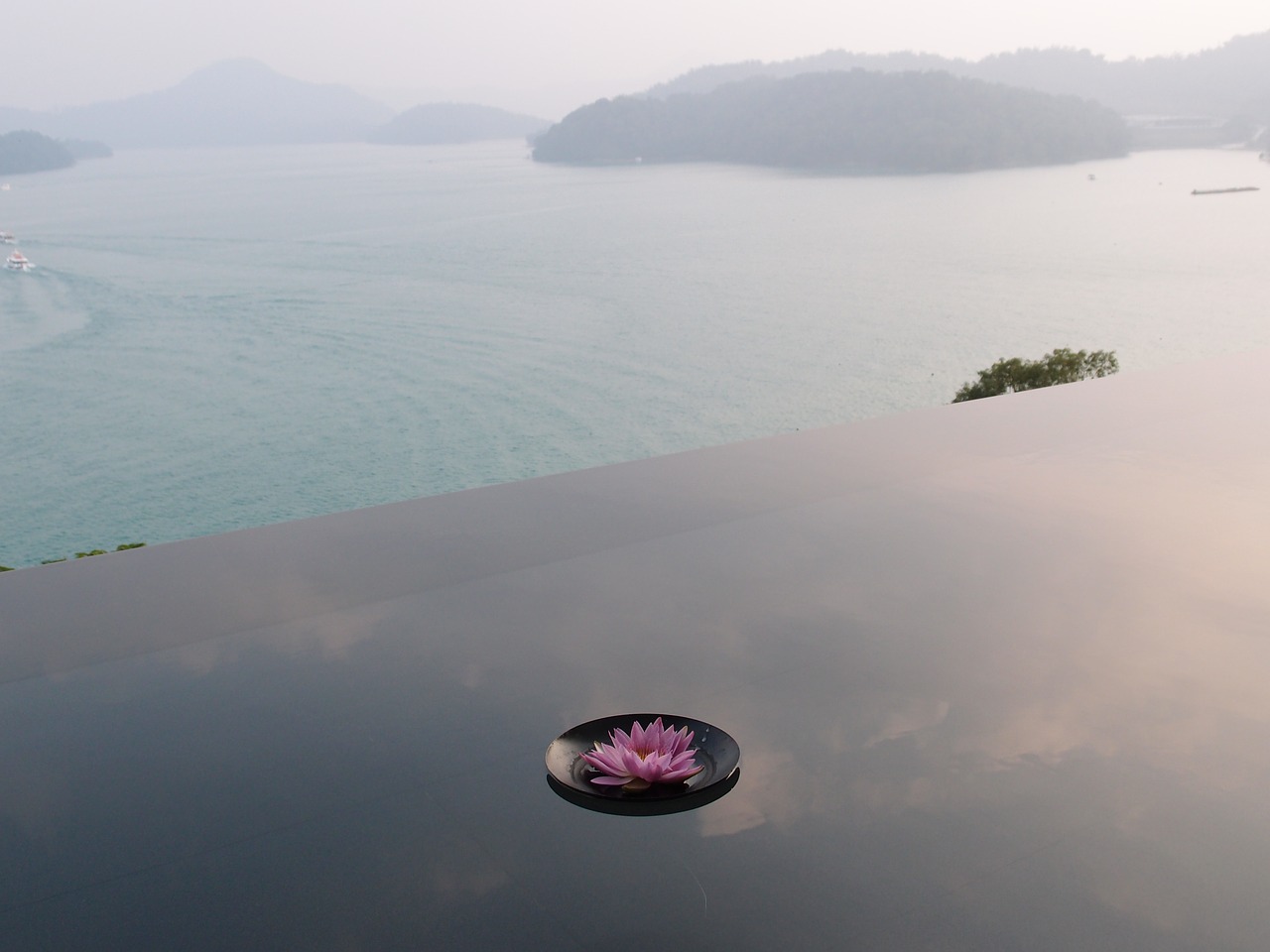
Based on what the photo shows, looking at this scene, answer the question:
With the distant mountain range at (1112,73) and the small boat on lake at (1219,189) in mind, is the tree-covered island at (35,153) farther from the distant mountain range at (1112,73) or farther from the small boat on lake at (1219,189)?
the small boat on lake at (1219,189)

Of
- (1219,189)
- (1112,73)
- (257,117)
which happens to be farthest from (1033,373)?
(257,117)

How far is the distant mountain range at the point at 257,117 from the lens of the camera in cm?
5553

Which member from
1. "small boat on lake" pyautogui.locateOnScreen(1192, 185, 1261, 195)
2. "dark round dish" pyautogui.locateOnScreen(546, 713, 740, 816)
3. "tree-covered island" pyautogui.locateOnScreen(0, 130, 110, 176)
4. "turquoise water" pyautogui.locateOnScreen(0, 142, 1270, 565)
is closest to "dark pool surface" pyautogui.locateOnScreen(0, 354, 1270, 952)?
"dark round dish" pyautogui.locateOnScreen(546, 713, 740, 816)

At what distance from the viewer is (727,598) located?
1779mm

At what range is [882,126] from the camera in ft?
159

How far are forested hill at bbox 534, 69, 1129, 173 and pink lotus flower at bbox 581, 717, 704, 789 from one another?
1967 inches

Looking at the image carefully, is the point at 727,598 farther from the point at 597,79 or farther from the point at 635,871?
the point at 597,79

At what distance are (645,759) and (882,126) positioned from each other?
50733mm

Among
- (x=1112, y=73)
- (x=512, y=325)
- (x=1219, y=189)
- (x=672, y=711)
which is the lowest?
(x=512, y=325)

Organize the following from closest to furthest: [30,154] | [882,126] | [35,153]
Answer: [882,126] → [30,154] → [35,153]

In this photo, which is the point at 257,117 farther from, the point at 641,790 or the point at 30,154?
the point at 641,790

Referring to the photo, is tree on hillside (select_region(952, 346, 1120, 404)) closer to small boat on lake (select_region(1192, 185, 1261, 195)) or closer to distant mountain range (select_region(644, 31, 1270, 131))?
small boat on lake (select_region(1192, 185, 1261, 195))

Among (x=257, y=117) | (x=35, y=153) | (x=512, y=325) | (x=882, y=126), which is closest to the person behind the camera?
(x=512, y=325)

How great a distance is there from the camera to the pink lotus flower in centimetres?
118
